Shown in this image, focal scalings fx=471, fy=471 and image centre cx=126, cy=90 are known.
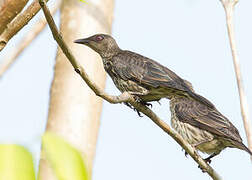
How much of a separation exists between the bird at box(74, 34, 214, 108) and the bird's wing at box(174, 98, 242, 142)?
708mm

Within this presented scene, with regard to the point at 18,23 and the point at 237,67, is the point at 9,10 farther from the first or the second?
the point at 237,67

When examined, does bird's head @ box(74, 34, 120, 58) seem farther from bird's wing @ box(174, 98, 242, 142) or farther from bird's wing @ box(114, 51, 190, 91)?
bird's wing @ box(174, 98, 242, 142)

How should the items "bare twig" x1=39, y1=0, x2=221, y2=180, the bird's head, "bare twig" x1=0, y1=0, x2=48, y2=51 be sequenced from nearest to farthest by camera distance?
"bare twig" x1=39, y1=0, x2=221, y2=180 → "bare twig" x1=0, y1=0, x2=48, y2=51 → the bird's head

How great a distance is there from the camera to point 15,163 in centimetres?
119

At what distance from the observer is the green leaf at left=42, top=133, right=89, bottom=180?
1173 millimetres

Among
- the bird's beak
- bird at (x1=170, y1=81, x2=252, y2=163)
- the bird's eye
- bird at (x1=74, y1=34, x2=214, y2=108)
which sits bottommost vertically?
bird at (x1=170, y1=81, x2=252, y2=163)

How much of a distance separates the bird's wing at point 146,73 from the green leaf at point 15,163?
4435 mm

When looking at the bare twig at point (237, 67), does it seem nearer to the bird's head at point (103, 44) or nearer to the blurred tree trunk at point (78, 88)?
the blurred tree trunk at point (78, 88)

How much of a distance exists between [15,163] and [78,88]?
15.0ft

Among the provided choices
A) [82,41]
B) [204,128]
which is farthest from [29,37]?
[204,128]

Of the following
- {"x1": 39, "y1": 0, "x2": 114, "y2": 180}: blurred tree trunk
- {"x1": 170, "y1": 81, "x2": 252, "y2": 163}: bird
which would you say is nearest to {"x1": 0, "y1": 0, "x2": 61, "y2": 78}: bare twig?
{"x1": 39, "y1": 0, "x2": 114, "y2": 180}: blurred tree trunk

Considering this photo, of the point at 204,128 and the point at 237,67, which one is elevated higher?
the point at 237,67

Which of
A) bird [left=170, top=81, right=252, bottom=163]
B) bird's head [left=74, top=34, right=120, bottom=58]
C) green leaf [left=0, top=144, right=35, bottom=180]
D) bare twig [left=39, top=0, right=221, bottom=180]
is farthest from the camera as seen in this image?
bird [left=170, top=81, right=252, bottom=163]

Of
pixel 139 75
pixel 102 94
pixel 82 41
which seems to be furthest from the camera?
pixel 82 41
